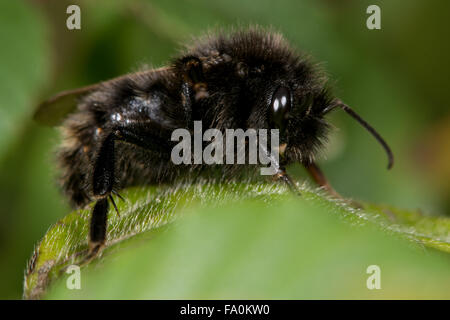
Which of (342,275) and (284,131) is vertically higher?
(284,131)

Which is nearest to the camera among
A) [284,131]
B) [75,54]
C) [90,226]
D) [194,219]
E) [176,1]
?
[194,219]

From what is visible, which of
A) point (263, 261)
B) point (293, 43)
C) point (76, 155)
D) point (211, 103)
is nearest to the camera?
point (263, 261)

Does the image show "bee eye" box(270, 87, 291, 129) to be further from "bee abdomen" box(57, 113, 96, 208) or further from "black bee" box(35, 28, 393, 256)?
"bee abdomen" box(57, 113, 96, 208)

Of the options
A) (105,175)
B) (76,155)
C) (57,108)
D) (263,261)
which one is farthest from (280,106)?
Answer: (57,108)

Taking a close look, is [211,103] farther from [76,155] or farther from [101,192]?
[76,155]

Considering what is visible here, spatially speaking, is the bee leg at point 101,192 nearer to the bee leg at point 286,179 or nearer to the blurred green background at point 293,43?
the bee leg at point 286,179
